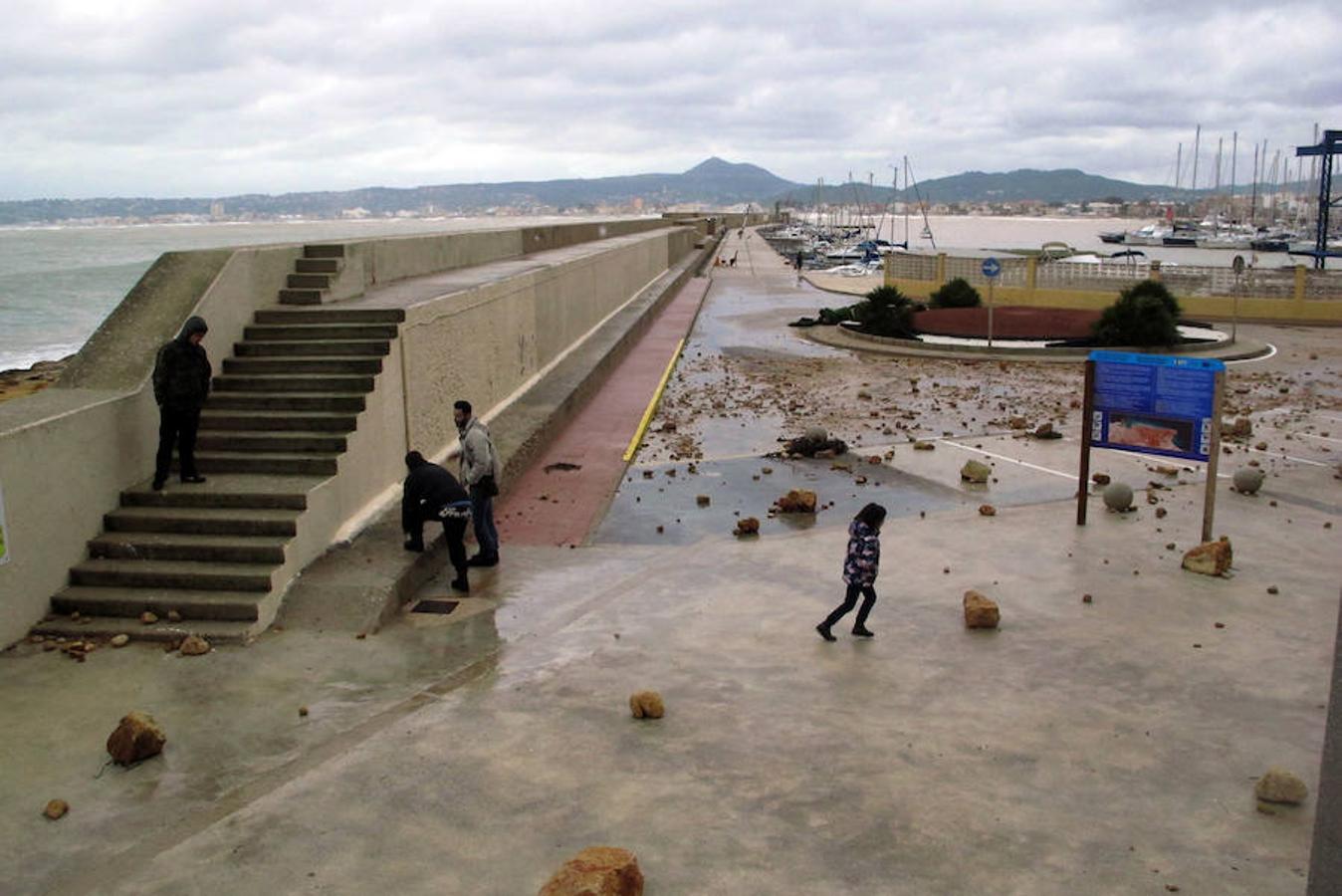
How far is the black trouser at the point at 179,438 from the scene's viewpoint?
9.60m

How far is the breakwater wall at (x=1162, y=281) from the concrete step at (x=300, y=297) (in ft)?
84.6

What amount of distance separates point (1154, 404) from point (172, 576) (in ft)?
30.8

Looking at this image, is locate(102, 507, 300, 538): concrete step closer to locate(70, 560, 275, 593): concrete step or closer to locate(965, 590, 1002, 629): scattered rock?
locate(70, 560, 275, 593): concrete step

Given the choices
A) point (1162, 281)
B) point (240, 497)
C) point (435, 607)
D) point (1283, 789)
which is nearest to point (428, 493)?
point (435, 607)

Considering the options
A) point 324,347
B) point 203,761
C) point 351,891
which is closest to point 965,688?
point 351,891

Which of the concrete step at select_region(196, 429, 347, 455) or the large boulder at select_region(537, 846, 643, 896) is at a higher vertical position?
the concrete step at select_region(196, 429, 347, 455)

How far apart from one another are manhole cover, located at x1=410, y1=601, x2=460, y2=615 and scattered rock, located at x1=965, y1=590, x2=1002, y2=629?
4.20 metres

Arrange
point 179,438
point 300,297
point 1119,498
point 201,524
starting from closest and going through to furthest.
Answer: point 201,524 → point 179,438 → point 1119,498 → point 300,297

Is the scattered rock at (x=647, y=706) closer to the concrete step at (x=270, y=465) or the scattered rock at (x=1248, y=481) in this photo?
the concrete step at (x=270, y=465)

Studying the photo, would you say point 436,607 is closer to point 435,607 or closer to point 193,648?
point 435,607

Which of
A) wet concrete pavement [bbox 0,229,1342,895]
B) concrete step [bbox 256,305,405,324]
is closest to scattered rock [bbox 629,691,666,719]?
wet concrete pavement [bbox 0,229,1342,895]

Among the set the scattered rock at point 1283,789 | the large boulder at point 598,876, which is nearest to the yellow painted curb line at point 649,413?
the scattered rock at point 1283,789

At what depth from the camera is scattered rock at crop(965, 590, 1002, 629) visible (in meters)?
8.82

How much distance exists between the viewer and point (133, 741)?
21.4ft
